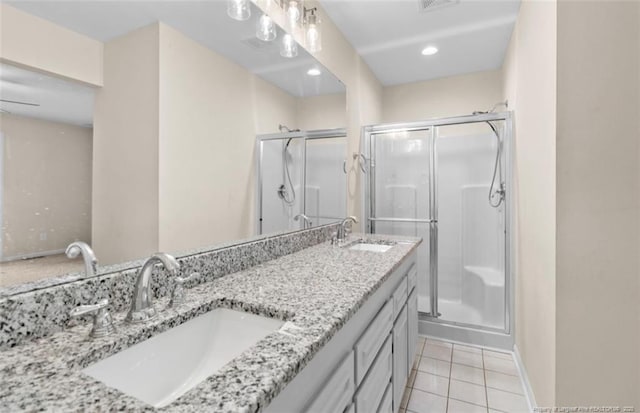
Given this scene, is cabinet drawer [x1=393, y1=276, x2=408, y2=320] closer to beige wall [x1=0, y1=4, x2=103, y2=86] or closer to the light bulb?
beige wall [x1=0, y1=4, x2=103, y2=86]

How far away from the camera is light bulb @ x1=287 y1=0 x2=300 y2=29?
1.80 metres

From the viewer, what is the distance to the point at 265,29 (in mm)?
1562

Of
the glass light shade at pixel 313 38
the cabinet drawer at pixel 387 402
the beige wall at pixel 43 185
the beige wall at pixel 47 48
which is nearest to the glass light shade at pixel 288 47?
the glass light shade at pixel 313 38

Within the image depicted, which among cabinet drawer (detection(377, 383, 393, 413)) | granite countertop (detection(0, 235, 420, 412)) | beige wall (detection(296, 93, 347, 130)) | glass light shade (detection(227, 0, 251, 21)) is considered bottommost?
cabinet drawer (detection(377, 383, 393, 413))

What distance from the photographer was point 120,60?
0.91m

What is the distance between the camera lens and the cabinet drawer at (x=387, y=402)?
1277 millimetres

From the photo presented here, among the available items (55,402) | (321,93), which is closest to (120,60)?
(55,402)

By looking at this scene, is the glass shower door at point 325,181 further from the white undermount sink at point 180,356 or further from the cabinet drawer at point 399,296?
the white undermount sink at point 180,356

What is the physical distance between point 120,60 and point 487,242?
2740 millimetres

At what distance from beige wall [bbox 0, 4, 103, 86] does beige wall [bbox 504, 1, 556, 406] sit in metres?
1.73

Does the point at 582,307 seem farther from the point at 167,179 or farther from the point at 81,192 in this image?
the point at 81,192

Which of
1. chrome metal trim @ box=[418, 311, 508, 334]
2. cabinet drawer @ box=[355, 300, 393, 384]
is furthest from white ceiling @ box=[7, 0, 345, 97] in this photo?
chrome metal trim @ box=[418, 311, 508, 334]

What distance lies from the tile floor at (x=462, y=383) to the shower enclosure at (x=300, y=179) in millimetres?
1218

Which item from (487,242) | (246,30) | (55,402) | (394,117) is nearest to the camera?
(55,402)
